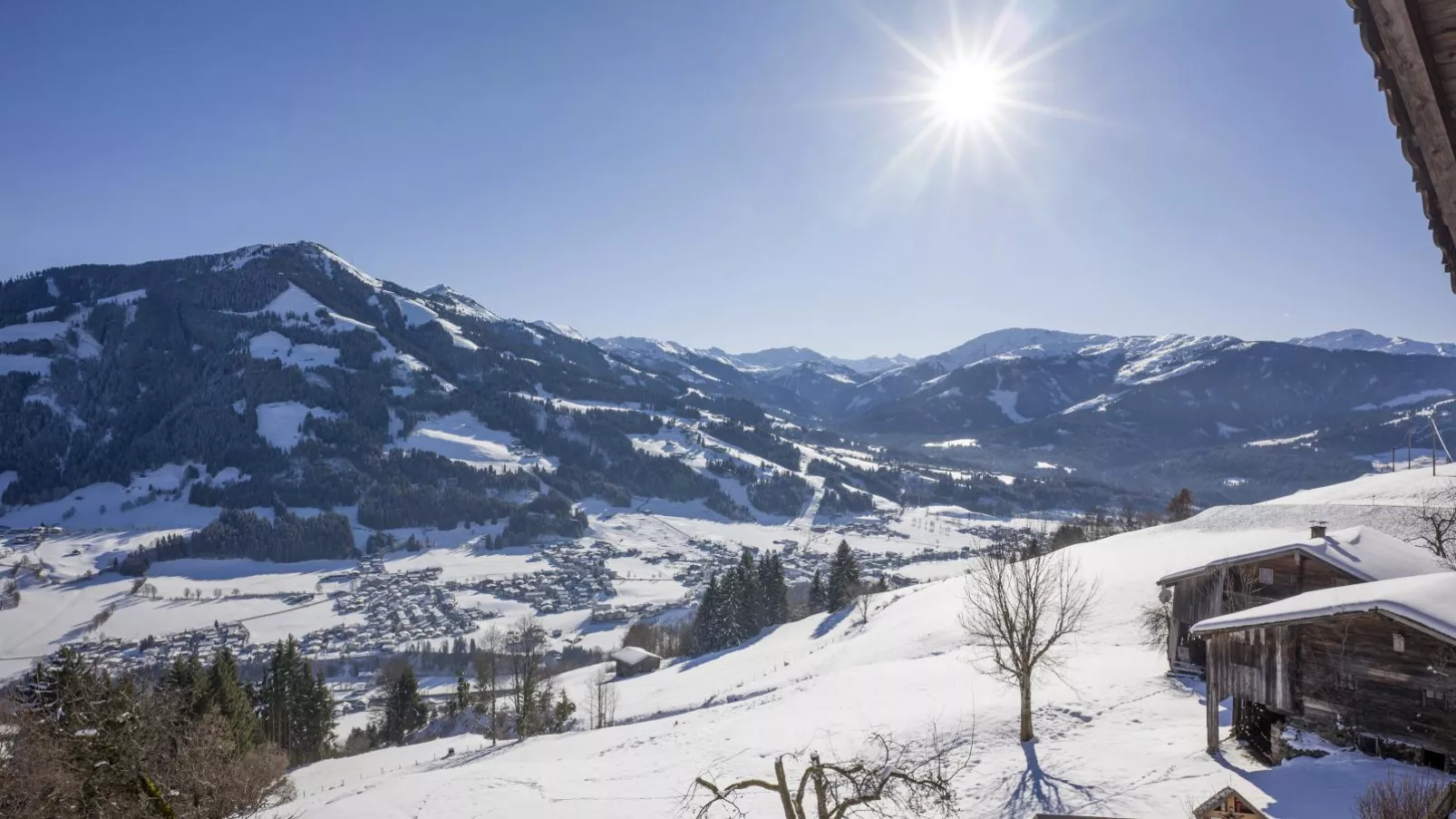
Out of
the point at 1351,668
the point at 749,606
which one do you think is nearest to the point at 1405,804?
the point at 1351,668

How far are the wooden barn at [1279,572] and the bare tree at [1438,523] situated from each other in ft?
14.1

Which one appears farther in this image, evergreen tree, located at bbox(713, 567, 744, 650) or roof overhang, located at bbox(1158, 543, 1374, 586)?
evergreen tree, located at bbox(713, 567, 744, 650)

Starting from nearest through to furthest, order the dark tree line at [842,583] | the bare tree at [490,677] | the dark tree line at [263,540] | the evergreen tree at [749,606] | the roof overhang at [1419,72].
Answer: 1. the roof overhang at [1419,72]
2. the bare tree at [490,677]
3. the evergreen tree at [749,606]
4. the dark tree line at [842,583]
5. the dark tree line at [263,540]

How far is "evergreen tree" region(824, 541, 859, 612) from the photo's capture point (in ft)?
303

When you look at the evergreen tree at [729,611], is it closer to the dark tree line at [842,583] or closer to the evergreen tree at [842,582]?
the dark tree line at [842,583]

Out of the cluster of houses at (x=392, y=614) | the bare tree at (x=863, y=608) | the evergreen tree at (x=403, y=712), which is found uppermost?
the bare tree at (x=863, y=608)

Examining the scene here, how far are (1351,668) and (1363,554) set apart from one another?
9516 millimetres

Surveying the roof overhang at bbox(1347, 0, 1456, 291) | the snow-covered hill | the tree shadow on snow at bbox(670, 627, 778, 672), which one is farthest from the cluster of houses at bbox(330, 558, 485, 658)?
the roof overhang at bbox(1347, 0, 1456, 291)

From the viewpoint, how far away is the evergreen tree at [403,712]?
72.2 meters


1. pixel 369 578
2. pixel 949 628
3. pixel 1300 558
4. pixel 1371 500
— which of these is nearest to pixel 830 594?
pixel 949 628

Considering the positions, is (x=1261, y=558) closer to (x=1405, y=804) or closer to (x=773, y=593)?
(x=1405, y=804)

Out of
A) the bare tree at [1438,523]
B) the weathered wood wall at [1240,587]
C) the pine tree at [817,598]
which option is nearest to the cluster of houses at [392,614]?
the pine tree at [817,598]

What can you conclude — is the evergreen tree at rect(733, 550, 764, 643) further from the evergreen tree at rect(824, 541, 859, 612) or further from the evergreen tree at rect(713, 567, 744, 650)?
the evergreen tree at rect(824, 541, 859, 612)

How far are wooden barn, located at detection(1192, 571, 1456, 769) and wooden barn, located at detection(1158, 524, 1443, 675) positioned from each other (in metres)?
2.87
